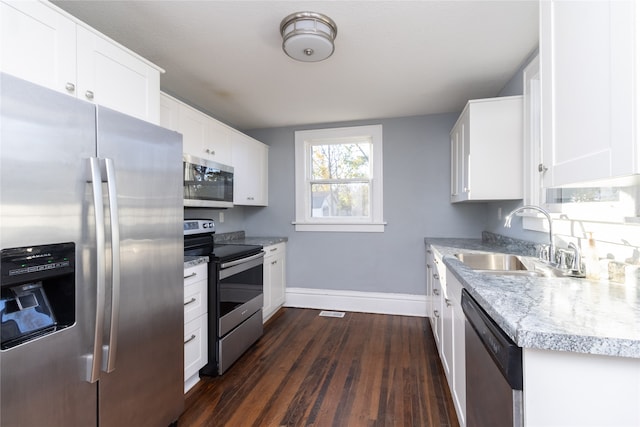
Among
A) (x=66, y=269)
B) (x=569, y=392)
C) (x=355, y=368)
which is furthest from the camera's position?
(x=355, y=368)

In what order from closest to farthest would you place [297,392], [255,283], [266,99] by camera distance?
[297,392]
[255,283]
[266,99]

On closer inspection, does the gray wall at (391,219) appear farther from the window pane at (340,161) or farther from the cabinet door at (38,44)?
the cabinet door at (38,44)

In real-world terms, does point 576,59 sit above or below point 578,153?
above

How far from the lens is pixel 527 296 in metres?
1.09

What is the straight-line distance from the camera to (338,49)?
7.04 feet

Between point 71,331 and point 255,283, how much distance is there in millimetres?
1767

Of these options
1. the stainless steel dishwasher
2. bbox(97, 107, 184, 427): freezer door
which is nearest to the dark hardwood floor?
bbox(97, 107, 184, 427): freezer door

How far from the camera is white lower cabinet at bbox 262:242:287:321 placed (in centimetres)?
337

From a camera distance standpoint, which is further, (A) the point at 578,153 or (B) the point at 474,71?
(B) the point at 474,71

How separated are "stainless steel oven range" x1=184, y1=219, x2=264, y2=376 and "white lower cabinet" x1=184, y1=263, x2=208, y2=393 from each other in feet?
0.19

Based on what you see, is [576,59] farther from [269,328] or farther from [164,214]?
[269,328]

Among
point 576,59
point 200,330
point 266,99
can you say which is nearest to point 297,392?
point 200,330

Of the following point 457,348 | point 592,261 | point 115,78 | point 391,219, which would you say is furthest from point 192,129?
point 592,261

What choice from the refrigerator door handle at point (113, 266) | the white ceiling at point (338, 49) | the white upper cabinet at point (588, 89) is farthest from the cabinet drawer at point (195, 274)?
the white upper cabinet at point (588, 89)
